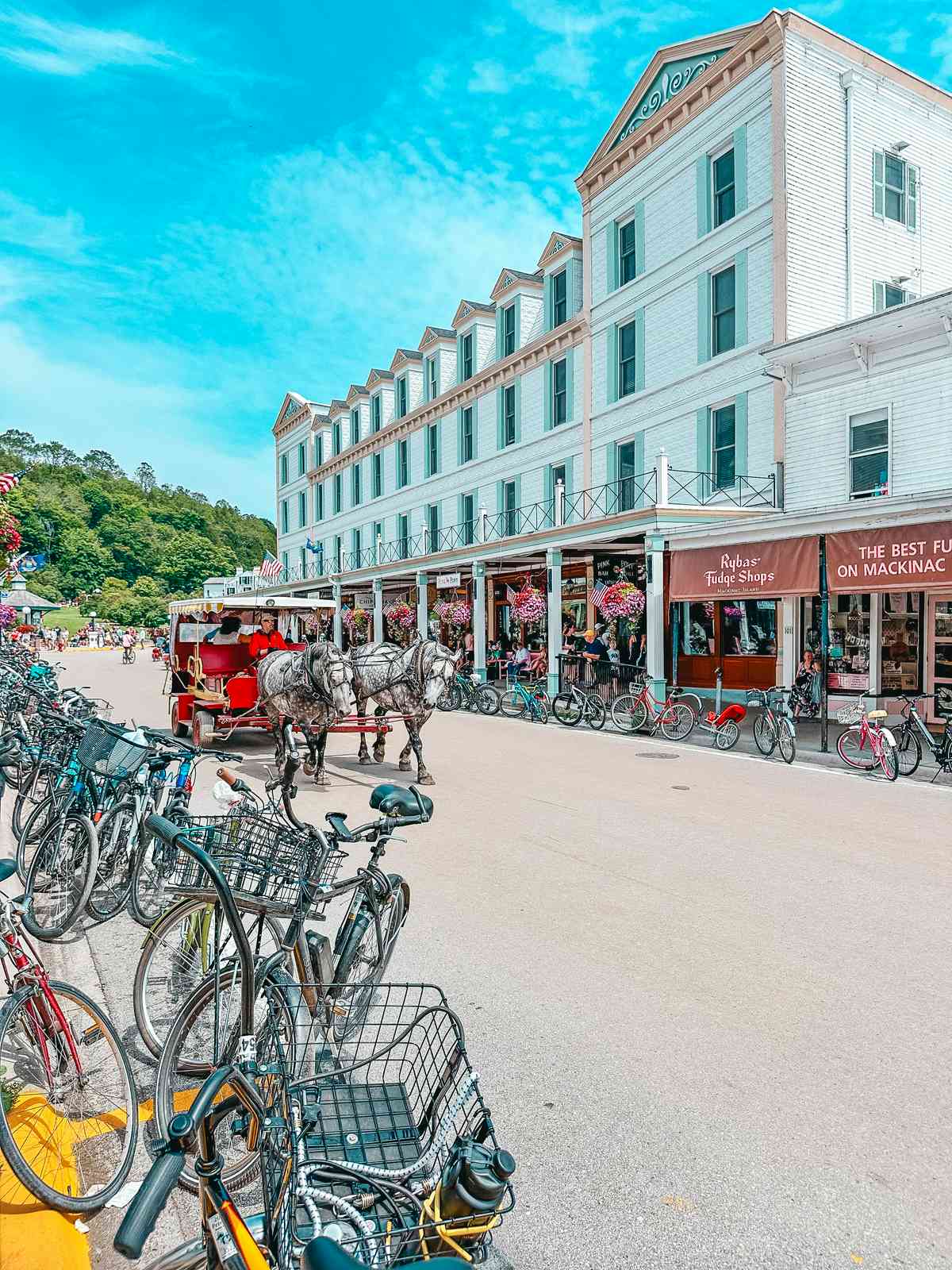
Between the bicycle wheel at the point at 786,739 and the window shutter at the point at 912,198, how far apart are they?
15.0 metres

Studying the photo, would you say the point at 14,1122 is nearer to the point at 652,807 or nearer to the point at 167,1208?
the point at 167,1208

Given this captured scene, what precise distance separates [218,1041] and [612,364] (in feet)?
77.5

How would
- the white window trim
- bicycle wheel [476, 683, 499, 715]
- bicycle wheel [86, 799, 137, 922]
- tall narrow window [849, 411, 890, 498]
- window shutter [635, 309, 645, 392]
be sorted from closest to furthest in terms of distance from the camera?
bicycle wheel [86, 799, 137, 922] < the white window trim < tall narrow window [849, 411, 890, 498] < bicycle wheel [476, 683, 499, 715] < window shutter [635, 309, 645, 392]

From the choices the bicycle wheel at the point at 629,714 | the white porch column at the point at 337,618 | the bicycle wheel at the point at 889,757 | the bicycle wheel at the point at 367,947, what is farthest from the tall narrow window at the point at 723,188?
the white porch column at the point at 337,618

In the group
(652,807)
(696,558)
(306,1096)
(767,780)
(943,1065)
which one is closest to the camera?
A: (306,1096)

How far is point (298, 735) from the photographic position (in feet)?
52.8

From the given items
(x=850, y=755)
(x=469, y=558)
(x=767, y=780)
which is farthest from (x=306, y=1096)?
(x=469, y=558)

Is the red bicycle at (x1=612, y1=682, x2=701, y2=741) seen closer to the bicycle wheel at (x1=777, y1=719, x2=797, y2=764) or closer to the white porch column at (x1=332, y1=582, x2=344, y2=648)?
the bicycle wheel at (x1=777, y1=719, x2=797, y2=764)

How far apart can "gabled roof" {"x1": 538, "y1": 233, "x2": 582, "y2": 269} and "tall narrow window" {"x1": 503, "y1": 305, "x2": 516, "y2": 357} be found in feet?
6.61

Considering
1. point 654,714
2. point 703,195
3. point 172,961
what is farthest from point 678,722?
point 703,195

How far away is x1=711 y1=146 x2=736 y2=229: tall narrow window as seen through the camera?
20375 mm

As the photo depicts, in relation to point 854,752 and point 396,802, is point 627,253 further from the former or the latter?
point 396,802

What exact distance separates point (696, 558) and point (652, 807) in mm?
8582

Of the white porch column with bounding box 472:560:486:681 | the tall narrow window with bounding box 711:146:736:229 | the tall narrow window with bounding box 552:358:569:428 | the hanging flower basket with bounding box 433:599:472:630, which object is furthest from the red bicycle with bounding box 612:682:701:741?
the tall narrow window with bounding box 711:146:736:229
